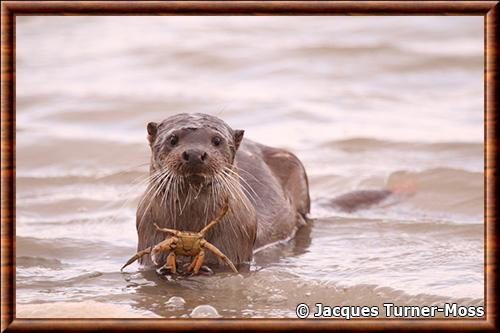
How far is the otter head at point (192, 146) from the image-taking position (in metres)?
5.19

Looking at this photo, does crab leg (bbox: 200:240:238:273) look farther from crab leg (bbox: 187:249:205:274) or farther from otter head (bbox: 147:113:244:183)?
otter head (bbox: 147:113:244:183)

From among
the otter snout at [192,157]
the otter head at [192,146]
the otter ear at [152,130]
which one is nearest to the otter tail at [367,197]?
the otter head at [192,146]

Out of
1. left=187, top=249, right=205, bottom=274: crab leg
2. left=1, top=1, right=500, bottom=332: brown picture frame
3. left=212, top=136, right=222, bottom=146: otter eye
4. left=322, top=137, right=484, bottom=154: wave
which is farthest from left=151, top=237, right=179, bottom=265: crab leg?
left=322, top=137, right=484, bottom=154: wave

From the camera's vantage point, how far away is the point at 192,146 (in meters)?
5.25

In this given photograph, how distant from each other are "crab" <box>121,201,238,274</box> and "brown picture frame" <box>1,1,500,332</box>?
722mm

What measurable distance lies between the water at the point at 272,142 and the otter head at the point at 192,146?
544 mm

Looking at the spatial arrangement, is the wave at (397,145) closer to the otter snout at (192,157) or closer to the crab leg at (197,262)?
the crab leg at (197,262)

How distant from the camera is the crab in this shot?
526cm

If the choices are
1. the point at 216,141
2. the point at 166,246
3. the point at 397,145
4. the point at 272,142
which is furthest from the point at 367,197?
the point at 166,246

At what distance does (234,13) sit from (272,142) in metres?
3.95

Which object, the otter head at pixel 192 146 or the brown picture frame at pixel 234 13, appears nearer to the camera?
the brown picture frame at pixel 234 13

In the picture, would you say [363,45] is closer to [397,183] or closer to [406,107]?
[406,107]

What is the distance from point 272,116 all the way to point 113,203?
102 inches

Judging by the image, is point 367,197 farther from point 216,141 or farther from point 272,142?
point 216,141
